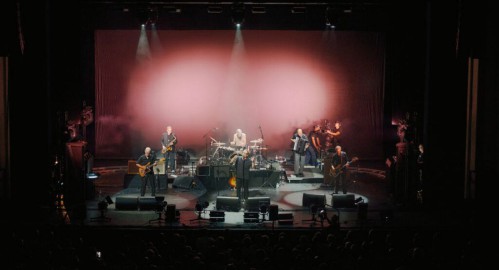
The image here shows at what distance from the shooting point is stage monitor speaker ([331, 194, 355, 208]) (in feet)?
52.3

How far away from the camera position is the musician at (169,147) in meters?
20.4

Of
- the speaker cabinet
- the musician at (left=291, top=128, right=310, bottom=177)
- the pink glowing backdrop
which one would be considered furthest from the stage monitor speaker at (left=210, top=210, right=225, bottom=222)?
the pink glowing backdrop

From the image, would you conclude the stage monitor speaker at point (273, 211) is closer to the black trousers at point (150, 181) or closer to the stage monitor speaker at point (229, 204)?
the stage monitor speaker at point (229, 204)

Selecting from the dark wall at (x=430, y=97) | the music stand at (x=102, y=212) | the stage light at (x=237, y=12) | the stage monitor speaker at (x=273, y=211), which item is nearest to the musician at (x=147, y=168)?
the dark wall at (x=430, y=97)

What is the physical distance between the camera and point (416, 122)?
16875 millimetres

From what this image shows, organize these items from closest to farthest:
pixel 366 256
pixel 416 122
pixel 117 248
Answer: pixel 366 256 → pixel 117 248 → pixel 416 122

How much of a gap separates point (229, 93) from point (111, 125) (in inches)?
189

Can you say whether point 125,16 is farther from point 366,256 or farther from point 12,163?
point 366,256

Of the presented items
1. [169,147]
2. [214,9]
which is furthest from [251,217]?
[169,147]

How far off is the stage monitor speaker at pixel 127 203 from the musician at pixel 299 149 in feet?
21.9

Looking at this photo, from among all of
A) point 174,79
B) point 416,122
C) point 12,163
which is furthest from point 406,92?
point 12,163

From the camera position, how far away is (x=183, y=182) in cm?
1920

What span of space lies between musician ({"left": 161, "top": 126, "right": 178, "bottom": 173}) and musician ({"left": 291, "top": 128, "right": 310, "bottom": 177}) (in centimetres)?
399

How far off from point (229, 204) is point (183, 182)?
3.84 metres
